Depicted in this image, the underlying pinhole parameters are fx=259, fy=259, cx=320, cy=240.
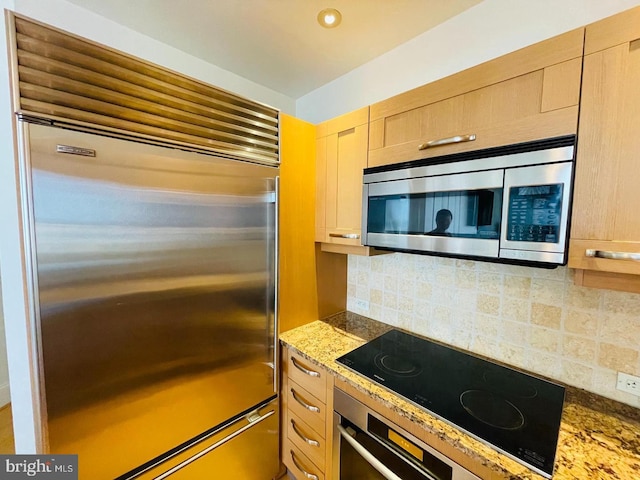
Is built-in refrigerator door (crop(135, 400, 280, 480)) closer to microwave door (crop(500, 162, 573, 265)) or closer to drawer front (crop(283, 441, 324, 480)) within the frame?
drawer front (crop(283, 441, 324, 480))

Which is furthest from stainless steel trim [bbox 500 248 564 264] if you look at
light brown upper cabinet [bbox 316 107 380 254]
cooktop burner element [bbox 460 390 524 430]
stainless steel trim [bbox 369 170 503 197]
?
light brown upper cabinet [bbox 316 107 380 254]

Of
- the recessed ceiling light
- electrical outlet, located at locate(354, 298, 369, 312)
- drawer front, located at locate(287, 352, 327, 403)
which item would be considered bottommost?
drawer front, located at locate(287, 352, 327, 403)

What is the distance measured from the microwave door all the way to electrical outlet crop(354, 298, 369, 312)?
1069 millimetres

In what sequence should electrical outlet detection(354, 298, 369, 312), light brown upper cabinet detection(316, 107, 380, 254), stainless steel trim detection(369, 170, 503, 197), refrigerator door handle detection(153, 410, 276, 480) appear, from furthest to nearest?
electrical outlet detection(354, 298, 369, 312)
light brown upper cabinet detection(316, 107, 380, 254)
refrigerator door handle detection(153, 410, 276, 480)
stainless steel trim detection(369, 170, 503, 197)

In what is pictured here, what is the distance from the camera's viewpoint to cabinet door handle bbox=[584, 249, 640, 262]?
0.73 m

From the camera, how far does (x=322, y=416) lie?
4.26 ft

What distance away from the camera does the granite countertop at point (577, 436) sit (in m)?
0.73

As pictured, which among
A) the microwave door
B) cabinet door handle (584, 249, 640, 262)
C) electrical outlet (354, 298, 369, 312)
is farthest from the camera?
electrical outlet (354, 298, 369, 312)

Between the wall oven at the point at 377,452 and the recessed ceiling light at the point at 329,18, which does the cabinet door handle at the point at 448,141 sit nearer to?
the recessed ceiling light at the point at 329,18

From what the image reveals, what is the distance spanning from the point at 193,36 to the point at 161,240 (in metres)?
1.24

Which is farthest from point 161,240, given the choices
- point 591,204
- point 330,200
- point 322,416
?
point 591,204

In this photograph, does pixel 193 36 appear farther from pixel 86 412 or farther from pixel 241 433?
pixel 241 433

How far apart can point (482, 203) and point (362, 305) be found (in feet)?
3.74

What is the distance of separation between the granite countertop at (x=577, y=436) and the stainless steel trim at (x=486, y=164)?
35.8 inches
